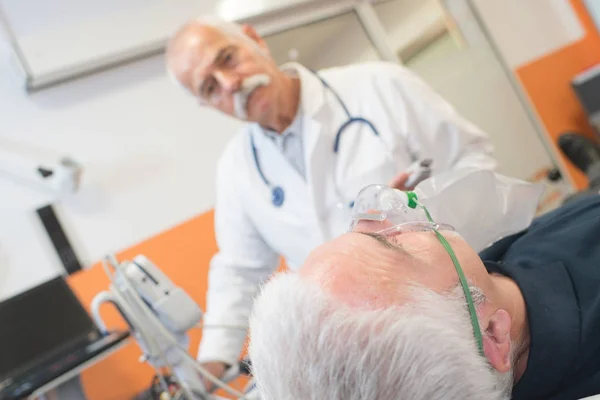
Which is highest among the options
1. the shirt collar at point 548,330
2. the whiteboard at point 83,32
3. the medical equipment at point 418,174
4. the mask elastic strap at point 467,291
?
the whiteboard at point 83,32

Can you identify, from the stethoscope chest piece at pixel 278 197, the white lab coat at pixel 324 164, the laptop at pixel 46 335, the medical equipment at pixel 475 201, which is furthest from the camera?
the stethoscope chest piece at pixel 278 197

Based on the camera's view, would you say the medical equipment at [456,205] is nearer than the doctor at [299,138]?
Yes

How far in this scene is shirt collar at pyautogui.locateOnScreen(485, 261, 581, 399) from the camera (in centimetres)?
72

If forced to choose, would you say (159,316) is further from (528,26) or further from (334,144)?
(528,26)

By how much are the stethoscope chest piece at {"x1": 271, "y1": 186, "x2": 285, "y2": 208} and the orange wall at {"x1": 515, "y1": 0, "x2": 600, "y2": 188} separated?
1919mm

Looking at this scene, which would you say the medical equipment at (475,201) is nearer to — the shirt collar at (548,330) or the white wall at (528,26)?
the shirt collar at (548,330)

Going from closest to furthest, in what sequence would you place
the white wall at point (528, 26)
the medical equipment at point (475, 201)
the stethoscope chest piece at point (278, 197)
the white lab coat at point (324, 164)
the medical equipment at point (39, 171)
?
the medical equipment at point (475, 201) → the white lab coat at point (324, 164) → the stethoscope chest piece at point (278, 197) → the medical equipment at point (39, 171) → the white wall at point (528, 26)

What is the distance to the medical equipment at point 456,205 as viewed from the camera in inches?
32.9

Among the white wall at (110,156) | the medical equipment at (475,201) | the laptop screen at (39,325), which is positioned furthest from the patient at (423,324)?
the white wall at (110,156)

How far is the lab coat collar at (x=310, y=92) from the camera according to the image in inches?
56.1

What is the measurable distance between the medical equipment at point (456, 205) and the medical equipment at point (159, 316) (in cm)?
46

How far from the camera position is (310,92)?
1.45 metres

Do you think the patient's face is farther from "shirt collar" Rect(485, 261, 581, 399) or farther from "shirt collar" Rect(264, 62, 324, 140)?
"shirt collar" Rect(264, 62, 324, 140)

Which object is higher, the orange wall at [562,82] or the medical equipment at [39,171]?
the medical equipment at [39,171]
